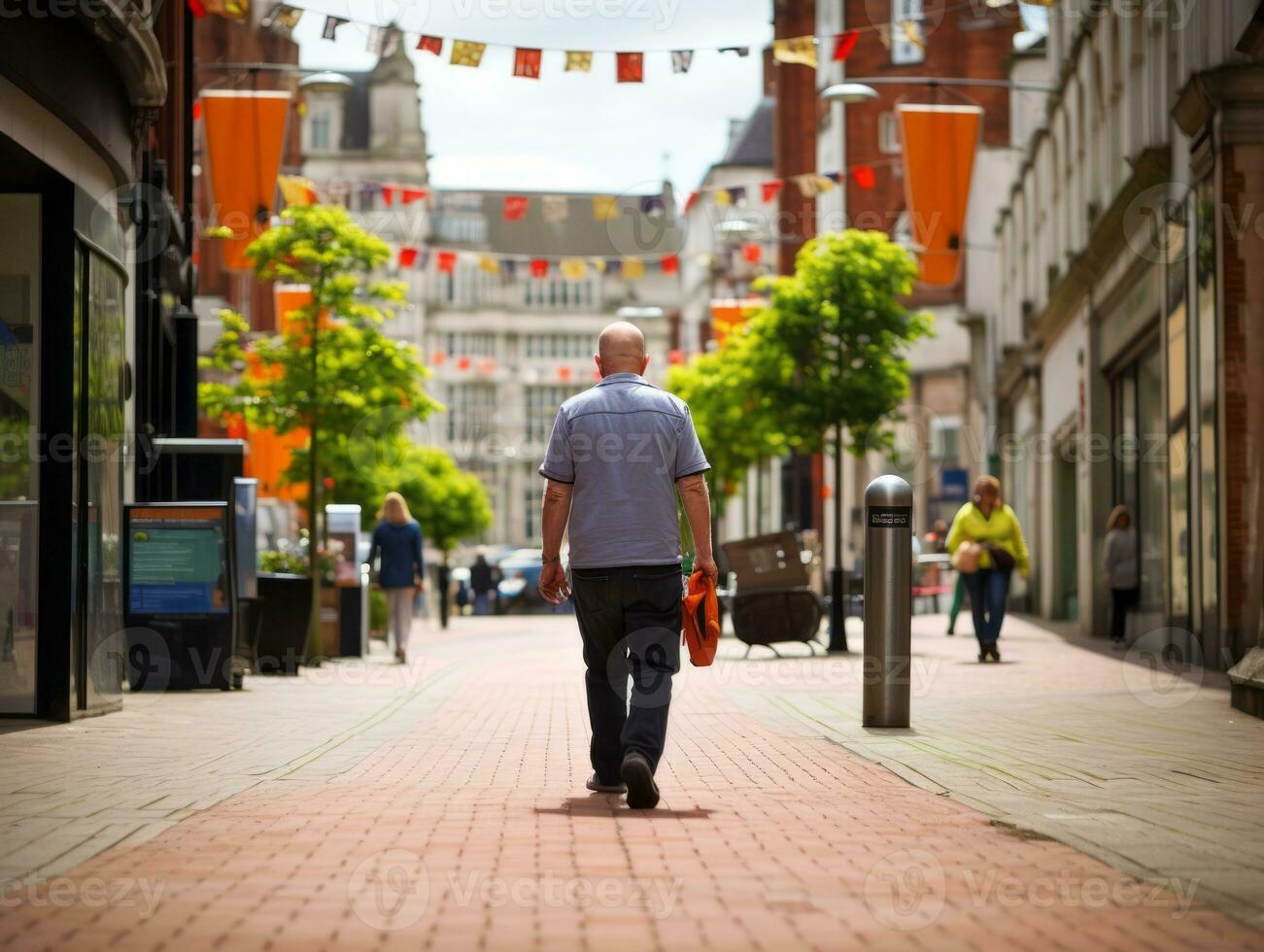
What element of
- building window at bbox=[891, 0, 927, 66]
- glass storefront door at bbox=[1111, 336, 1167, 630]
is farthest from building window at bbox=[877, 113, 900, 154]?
glass storefront door at bbox=[1111, 336, 1167, 630]

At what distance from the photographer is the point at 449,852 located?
20.3 ft

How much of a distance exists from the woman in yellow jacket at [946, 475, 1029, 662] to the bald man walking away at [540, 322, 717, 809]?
10921 millimetres

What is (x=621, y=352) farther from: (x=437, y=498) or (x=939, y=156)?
(x=437, y=498)

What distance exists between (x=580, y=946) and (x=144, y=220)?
14.9m

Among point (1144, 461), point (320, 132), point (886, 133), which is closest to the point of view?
point (1144, 461)

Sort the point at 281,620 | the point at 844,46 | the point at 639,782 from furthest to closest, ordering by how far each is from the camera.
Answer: the point at 844,46
the point at 281,620
the point at 639,782

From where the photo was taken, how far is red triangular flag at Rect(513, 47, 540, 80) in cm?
1759

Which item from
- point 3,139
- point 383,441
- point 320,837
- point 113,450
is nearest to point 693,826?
point 320,837

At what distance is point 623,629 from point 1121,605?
16.5 meters

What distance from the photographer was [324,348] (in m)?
23.6

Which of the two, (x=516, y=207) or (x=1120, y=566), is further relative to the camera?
(x=516, y=207)

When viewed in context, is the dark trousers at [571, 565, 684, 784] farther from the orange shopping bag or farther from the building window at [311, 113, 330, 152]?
the building window at [311, 113, 330, 152]

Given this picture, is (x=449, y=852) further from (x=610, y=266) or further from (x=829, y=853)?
(x=610, y=266)

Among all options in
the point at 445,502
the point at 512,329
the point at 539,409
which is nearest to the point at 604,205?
the point at 445,502
